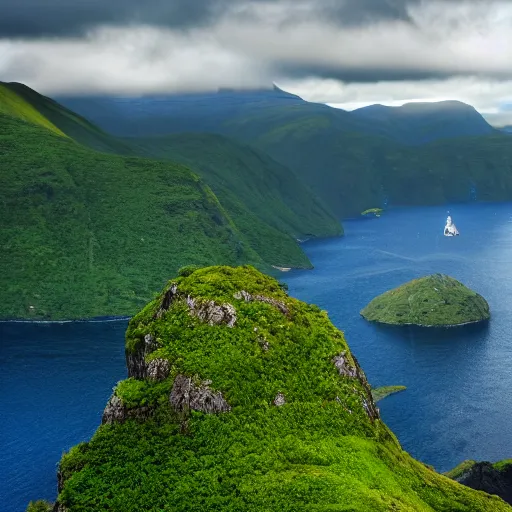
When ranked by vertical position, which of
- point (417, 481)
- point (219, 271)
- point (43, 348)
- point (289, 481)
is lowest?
point (43, 348)

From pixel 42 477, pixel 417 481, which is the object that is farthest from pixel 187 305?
pixel 42 477

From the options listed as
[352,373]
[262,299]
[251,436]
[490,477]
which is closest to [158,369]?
[251,436]

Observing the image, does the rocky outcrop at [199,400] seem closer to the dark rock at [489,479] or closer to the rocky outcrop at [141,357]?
the rocky outcrop at [141,357]

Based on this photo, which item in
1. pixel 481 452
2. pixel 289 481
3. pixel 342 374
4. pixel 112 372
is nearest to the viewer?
pixel 289 481

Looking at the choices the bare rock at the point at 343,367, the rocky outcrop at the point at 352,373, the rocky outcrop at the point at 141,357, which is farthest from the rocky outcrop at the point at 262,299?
the rocky outcrop at the point at 141,357

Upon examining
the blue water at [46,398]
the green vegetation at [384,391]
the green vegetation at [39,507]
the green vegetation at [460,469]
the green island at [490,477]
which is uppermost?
the green vegetation at [39,507]

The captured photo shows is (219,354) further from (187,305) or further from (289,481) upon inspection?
(289,481)
